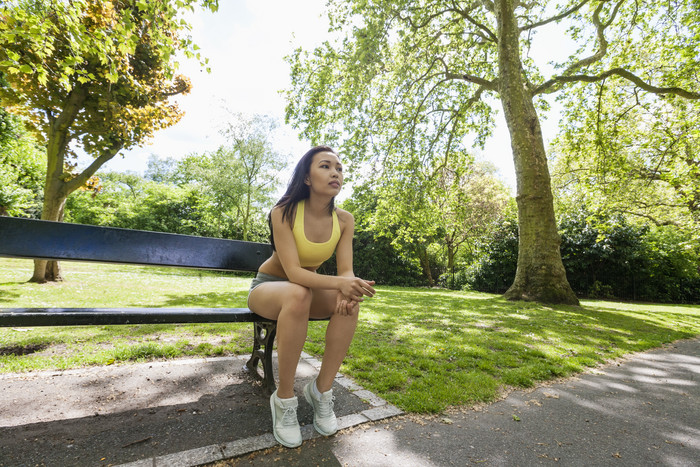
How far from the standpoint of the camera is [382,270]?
62.6ft

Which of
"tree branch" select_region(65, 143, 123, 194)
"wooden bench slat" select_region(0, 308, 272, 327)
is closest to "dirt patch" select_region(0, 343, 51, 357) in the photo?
"wooden bench slat" select_region(0, 308, 272, 327)

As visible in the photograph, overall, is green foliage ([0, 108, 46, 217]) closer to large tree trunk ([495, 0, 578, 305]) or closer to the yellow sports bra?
the yellow sports bra

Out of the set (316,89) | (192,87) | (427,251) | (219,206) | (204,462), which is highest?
(316,89)

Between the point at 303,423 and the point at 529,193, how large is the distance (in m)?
8.38

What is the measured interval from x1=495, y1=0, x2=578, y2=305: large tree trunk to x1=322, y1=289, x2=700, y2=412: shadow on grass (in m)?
1.07

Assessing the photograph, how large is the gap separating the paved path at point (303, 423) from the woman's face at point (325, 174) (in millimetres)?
1583

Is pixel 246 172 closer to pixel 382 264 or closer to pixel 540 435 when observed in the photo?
pixel 382 264

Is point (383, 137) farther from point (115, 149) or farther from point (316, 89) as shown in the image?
point (115, 149)

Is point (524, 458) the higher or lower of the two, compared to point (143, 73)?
lower

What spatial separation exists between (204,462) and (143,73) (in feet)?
32.9

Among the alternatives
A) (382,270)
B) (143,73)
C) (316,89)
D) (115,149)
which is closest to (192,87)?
(143,73)

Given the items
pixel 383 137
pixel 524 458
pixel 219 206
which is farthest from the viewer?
pixel 219 206

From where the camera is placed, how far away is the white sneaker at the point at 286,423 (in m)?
1.80

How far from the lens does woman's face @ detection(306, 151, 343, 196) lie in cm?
229
